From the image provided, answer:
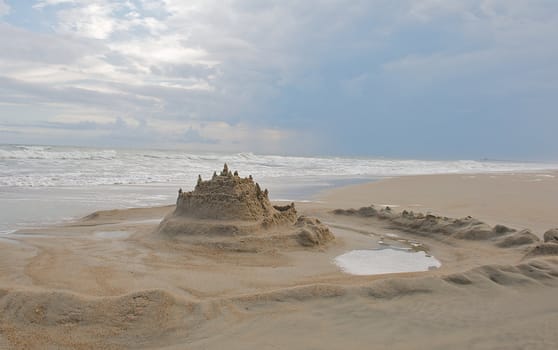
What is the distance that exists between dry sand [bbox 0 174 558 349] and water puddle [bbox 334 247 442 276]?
17 centimetres

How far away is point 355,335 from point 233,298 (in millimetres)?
835

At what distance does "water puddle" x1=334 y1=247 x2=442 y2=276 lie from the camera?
3762mm

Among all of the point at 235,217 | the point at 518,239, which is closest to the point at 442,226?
the point at 518,239

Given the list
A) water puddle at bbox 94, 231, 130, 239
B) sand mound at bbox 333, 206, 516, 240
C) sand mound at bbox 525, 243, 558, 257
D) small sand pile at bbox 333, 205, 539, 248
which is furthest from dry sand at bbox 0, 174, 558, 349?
water puddle at bbox 94, 231, 130, 239

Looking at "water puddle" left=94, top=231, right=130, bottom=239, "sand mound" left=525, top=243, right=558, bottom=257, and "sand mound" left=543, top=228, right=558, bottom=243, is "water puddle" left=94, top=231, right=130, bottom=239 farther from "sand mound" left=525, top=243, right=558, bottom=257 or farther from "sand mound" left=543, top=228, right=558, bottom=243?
"sand mound" left=543, top=228, right=558, bottom=243

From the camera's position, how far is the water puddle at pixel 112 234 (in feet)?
16.6

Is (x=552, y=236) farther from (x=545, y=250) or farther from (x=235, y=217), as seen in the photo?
(x=235, y=217)

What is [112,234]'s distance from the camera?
17.2 ft

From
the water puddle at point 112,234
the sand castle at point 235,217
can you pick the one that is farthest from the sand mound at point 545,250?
the water puddle at point 112,234

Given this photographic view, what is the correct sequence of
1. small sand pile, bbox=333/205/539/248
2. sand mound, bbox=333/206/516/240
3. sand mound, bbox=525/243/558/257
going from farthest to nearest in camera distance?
sand mound, bbox=333/206/516/240 → small sand pile, bbox=333/205/539/248 → sand mound, bbox=525/243/558/257

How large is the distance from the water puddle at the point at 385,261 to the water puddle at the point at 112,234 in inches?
108

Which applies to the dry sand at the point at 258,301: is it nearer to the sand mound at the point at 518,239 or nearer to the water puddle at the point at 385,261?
the sand mound at the point at 518,239

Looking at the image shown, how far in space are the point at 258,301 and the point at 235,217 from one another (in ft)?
7.76

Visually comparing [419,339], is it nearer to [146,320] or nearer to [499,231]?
[146,320]
